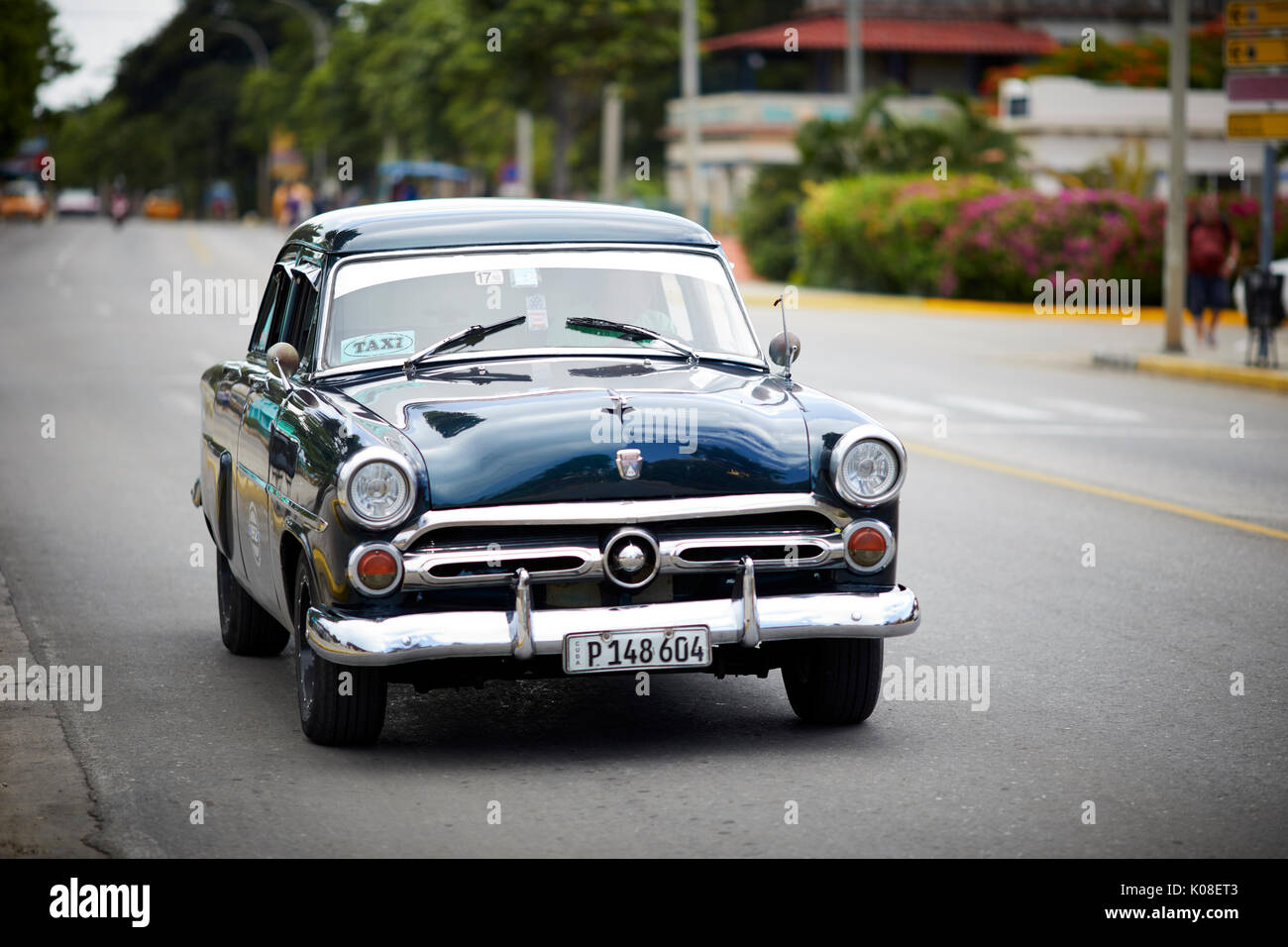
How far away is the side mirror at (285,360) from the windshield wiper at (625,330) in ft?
3.18

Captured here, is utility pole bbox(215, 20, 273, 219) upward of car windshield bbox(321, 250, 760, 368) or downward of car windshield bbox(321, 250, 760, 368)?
upward

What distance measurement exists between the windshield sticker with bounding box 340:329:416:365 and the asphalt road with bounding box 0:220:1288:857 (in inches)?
49.5

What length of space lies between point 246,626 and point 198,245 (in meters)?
54.4

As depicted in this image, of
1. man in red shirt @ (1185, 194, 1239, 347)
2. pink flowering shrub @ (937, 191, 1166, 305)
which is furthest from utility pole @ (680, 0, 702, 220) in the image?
man in red shirt @ (1185, 194, 1239, 347)

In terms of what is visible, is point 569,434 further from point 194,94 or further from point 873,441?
point 194,94

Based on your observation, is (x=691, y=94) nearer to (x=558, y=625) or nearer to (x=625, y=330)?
(x=625, y=330)

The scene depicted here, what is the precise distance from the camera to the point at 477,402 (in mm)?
6496

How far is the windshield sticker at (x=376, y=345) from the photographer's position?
7.17 meters

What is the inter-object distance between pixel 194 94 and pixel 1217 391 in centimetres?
10547

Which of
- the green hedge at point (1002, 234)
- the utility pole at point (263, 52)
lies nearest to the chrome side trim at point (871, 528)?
the green hedge at point (1002, 234)

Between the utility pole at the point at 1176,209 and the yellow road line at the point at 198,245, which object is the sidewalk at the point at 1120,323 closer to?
the utility pole at the point at 1176,209

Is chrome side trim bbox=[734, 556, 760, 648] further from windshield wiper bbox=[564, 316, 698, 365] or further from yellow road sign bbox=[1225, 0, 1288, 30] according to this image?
yellow road sign bbox=[1225, 0, 1288, 30]

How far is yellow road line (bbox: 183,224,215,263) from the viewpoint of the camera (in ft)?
171
